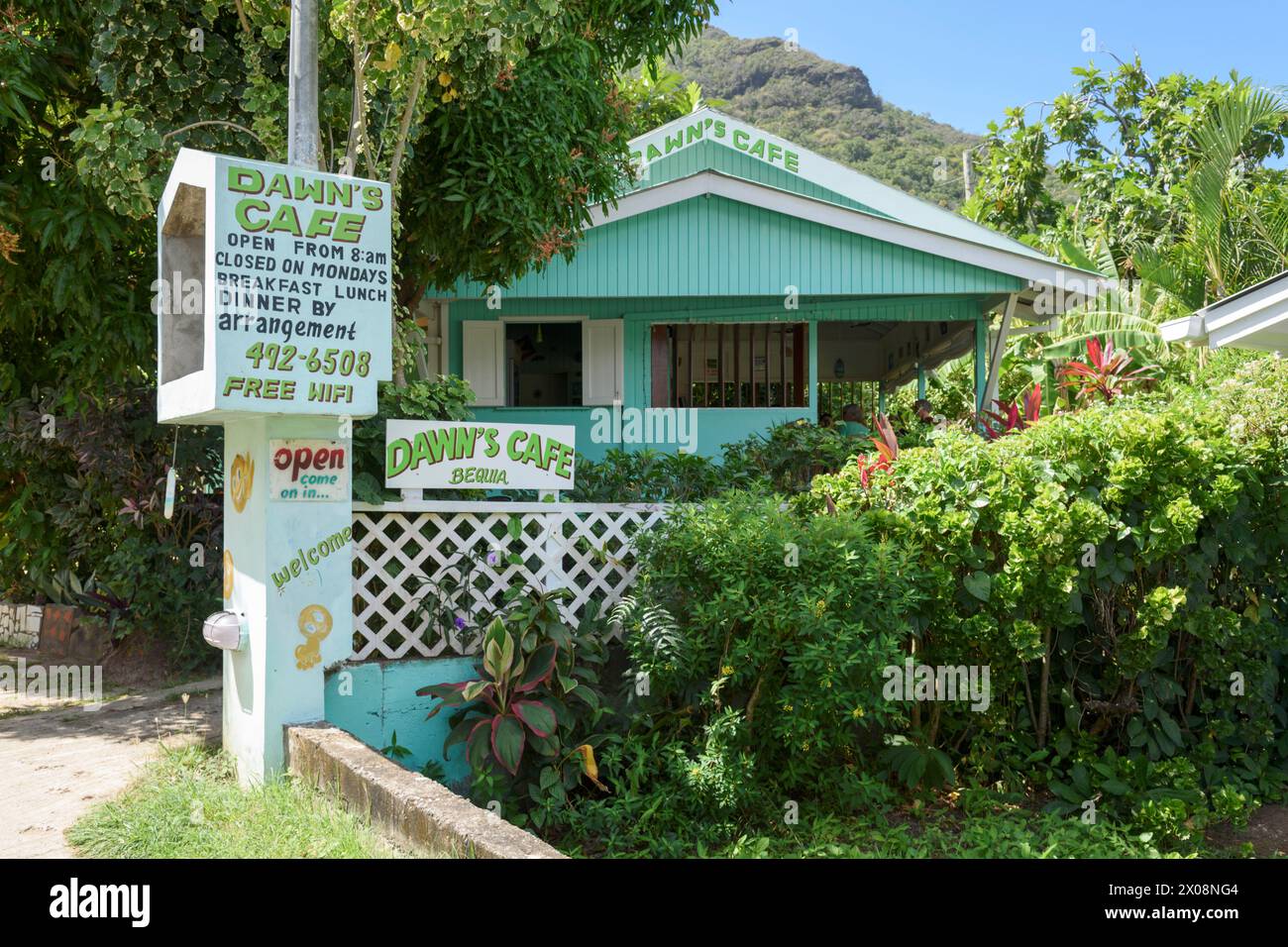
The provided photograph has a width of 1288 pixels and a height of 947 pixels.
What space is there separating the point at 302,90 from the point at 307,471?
2283 millimetres

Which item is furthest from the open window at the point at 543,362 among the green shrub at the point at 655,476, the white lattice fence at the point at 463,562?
the white lattice fence at the point at 463,562

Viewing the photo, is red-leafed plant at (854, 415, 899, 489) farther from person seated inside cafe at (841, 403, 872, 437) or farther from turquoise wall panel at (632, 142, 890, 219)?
turquoise wall panel at (632, 142, 890, 219)

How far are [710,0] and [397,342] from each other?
4.92m

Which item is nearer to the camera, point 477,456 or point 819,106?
point 477,456

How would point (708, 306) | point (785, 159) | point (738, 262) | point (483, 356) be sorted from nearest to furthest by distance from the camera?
point (738, 262)
point (708, 306)
point (483, 356)
point (785, 159)

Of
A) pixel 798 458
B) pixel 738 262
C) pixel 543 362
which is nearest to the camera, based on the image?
pixel 798 458

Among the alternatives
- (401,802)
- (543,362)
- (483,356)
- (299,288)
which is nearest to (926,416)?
(543,362)

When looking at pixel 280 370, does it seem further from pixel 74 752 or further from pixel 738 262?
pixel 738 262

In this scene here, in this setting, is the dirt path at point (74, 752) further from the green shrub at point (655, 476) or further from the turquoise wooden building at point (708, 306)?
the turquoise wooden building at point (708, 306)

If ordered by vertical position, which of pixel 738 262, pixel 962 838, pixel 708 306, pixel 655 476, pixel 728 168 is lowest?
pixel 962 838

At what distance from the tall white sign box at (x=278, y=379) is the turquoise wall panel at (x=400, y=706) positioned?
24cm

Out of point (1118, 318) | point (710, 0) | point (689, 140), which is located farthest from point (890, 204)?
point (710, 0)

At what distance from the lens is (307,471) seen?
6.02m

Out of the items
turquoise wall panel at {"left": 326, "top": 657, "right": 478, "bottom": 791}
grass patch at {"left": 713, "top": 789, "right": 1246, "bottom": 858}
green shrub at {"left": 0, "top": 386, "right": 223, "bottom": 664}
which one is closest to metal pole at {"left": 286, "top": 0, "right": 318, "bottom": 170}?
turquoise wall panel at {"left": 326, "top": 657, "right": 478, "bottom": 791}
